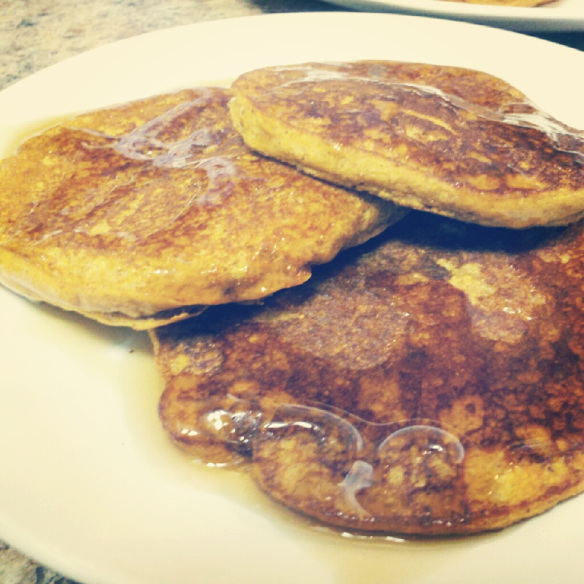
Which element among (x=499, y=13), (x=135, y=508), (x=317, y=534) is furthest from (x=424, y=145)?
(x=499, y=13)

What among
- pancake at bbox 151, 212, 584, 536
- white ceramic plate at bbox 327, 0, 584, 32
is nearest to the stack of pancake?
pancake at bbox 151, 212, 584, 536

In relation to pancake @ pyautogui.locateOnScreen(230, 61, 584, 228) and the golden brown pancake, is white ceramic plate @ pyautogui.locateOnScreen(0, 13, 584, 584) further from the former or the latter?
pancake @ pyautogui.locateOnScreen(230, 61, 584, 228)

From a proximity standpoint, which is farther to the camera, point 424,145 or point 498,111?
point 498,111

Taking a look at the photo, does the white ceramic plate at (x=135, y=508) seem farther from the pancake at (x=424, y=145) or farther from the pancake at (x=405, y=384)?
the pancake at (x=424, y=145)

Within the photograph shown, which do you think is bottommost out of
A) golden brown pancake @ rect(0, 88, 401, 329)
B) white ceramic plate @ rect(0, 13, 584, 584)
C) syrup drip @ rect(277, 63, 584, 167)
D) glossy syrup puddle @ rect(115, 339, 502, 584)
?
glossy syrup puddle @ rect(115, 339, 502, 584)

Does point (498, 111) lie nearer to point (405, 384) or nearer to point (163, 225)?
point (405, 384)

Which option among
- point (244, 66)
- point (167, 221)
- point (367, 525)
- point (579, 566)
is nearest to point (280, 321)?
point (167, 221)

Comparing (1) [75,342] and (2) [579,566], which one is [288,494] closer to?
(2) [579,566]

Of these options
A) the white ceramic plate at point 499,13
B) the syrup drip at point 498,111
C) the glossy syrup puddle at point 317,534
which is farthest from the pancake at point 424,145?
the white ceramic plate at point 499,13
